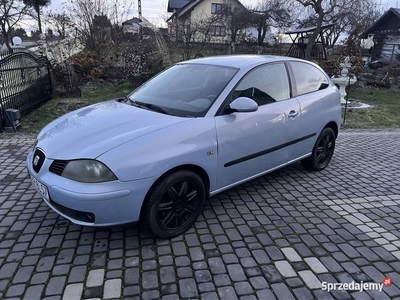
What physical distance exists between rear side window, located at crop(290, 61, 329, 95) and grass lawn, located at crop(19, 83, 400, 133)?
404cm

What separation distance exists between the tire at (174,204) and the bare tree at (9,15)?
24398 millimetres

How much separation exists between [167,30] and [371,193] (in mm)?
12417

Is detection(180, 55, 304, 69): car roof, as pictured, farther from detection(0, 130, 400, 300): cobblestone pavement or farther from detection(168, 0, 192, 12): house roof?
detection(168, 0, 192, 12): house roof

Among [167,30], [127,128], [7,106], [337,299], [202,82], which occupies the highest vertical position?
[167,30]

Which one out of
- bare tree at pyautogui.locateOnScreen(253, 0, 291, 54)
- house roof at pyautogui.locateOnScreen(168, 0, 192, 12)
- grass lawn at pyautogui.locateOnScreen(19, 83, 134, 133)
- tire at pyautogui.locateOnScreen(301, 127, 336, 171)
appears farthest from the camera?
house roof at pyautogui.locateOnScreen(168, 0, 192, 12)

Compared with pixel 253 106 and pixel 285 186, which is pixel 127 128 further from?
pixel 285 186

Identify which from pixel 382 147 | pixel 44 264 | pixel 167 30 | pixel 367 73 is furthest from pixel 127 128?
pixel 367 73

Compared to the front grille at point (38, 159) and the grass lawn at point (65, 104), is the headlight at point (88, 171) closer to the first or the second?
the front grille at point (38, 159)

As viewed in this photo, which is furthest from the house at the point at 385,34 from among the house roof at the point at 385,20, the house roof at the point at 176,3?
the house roof at the point at 176,3

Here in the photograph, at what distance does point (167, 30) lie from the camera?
47.1ft

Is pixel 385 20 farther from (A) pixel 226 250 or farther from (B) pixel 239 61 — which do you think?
(A) pixel 226 250

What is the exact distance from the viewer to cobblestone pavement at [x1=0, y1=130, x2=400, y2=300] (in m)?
2.42

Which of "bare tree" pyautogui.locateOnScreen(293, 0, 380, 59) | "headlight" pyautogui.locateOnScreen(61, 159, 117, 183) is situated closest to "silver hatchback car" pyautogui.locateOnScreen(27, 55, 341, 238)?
"headlight" pyautogui.locateOnScreen(61, 159, 117, 183)

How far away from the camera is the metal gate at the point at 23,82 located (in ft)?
22.8
